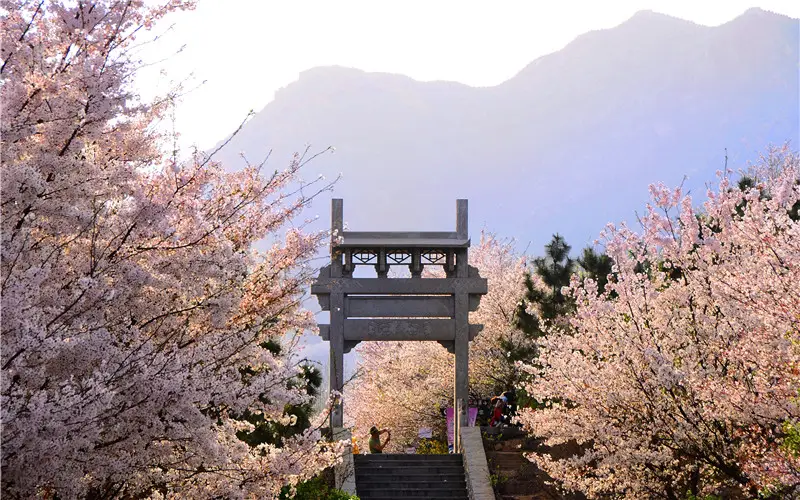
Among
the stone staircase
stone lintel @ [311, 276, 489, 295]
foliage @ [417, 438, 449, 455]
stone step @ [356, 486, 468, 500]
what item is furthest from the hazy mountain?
stone step @ [356, 486, 468, 500]

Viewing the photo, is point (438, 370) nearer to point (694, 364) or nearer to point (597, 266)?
point (597, 266)

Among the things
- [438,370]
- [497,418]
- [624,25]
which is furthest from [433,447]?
[624,25]

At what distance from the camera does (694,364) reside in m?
8.31

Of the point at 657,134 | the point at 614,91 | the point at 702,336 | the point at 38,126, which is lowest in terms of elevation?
the point at 702,336

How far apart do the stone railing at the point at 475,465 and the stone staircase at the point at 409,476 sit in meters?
0.29

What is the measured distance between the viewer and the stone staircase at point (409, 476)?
14781 mm

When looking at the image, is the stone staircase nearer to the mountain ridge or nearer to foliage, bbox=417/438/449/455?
foliage, bbox=417/438/449/455

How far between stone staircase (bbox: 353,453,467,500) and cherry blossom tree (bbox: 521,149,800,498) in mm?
4197

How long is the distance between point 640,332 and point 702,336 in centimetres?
78

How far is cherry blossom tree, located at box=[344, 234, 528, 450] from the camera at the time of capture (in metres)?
20.9

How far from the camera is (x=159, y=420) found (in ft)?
14.9

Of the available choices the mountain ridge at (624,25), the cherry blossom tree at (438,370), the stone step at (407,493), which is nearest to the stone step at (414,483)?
the stone step at (407,493)

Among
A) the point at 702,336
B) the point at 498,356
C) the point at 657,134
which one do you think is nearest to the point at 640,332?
the point at 702,336

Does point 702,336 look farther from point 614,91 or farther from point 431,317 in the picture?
point 614,91
